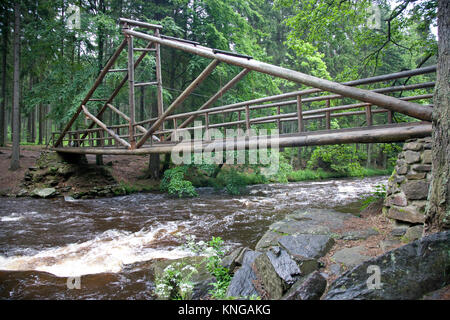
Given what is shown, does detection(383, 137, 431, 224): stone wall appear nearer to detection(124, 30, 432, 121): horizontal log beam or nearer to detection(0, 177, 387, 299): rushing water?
detection(124, 30, 432, 121): horizontal log beam

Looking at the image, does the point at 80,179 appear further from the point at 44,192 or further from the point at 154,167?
the point at 154,167

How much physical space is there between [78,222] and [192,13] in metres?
12.4

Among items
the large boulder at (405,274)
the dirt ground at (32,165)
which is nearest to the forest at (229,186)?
the large boulder at (405,274)

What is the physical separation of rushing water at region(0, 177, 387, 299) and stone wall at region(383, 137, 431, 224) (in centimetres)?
307

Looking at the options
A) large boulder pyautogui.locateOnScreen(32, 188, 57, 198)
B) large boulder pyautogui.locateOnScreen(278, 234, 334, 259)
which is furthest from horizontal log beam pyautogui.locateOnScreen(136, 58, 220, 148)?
large boulder pyautogui.locateOnScreen(32, 188, 57, 198)

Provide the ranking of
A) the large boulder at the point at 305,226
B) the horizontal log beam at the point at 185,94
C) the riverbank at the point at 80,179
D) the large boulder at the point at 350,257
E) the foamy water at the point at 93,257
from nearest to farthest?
the large boulder at the point at 350,257 < the foamy water at the point at 93,257 < the large boulder at the point at 305,226 < the horizontal log beam at the point at 185,94 < the riverbank at the point at 80,179

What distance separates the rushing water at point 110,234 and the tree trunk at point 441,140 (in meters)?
3.61

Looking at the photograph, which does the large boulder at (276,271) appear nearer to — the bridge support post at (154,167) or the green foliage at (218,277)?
the green foliage at (218,277)

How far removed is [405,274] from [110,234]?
6621 mm

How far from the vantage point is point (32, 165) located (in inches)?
592

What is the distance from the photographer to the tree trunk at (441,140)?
3.13m

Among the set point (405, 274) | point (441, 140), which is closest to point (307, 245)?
point (405, 274)

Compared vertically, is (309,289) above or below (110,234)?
above
